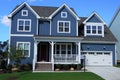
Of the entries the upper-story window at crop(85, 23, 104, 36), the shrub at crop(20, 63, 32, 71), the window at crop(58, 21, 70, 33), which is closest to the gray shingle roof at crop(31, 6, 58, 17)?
the window at crop(58, 21, 70, 33)

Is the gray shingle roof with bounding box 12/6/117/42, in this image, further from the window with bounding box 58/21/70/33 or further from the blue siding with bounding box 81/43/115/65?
the window with bounding box 58/21/70/33

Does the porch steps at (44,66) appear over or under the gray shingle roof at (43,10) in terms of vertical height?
under

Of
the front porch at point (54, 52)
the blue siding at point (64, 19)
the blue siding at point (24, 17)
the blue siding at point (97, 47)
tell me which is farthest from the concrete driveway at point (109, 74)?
the blue siding at point (24, 17)

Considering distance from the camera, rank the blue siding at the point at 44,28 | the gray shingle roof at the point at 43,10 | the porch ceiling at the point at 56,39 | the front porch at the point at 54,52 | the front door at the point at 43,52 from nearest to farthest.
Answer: the front porch at the point at 54,52 → the porch ceiling at the point at 56,39 → the front door at the point at 43,52 → the blue siding at the point at 44,28 → the gray shingle roof at the point at 43,10

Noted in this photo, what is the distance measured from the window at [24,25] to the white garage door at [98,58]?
840 centimetres

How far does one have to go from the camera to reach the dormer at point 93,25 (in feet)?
124

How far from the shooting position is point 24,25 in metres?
35.2

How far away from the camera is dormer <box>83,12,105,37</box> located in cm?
3781

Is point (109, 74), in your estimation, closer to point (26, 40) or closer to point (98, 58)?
point (98, 58)

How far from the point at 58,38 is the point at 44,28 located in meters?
3.64

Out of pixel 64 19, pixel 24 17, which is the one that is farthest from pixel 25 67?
pixel 64 19

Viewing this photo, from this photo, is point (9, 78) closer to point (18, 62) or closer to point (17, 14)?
point (18, 62)

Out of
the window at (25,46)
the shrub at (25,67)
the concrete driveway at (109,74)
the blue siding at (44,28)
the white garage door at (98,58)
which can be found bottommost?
the concrete driveway at (109,74)

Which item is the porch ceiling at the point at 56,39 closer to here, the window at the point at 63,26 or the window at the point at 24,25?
the window at the point at 63,26
